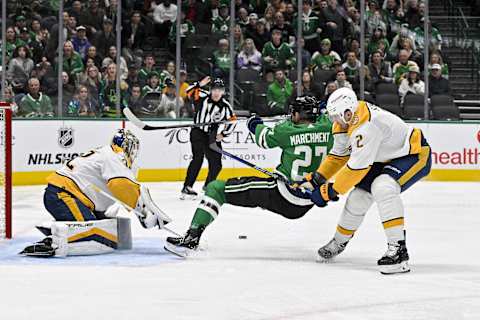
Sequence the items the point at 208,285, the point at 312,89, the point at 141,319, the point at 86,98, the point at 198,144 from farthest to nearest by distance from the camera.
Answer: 1. the point at 312,89
2. the point at 86,98
3. the point at 198,144
4. the point at 208,285
5. the point at 141,319

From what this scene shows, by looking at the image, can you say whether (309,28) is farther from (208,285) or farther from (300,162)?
(208,285)

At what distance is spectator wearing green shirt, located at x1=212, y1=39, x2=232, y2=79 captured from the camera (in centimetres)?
1169

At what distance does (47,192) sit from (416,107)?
7.24 m

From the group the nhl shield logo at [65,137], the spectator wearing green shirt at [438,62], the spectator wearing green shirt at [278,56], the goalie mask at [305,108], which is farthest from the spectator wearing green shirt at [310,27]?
the goalie mask at [305,108]

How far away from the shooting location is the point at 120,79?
11398mm

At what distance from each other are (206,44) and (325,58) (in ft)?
5.05

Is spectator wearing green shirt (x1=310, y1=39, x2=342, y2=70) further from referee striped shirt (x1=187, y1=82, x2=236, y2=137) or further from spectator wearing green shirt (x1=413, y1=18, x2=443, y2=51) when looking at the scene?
referee striped shirt (x1=187, y1=82, x2=236, y2=137)

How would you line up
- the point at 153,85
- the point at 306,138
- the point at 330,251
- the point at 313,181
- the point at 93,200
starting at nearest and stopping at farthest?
the point at 313,181 → the point at 306,138 → the point at 330,251 → the point at 93,200 → the point at 153,85

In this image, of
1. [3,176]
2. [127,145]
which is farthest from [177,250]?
[3,176]

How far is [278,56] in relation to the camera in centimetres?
1194

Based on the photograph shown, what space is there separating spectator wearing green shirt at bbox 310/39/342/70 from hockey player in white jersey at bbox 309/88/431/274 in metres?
6.70

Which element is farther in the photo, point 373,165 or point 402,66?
point 402,66

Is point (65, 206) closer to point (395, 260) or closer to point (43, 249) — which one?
point (43, 249)

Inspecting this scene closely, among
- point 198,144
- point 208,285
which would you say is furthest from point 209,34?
point 208,285
